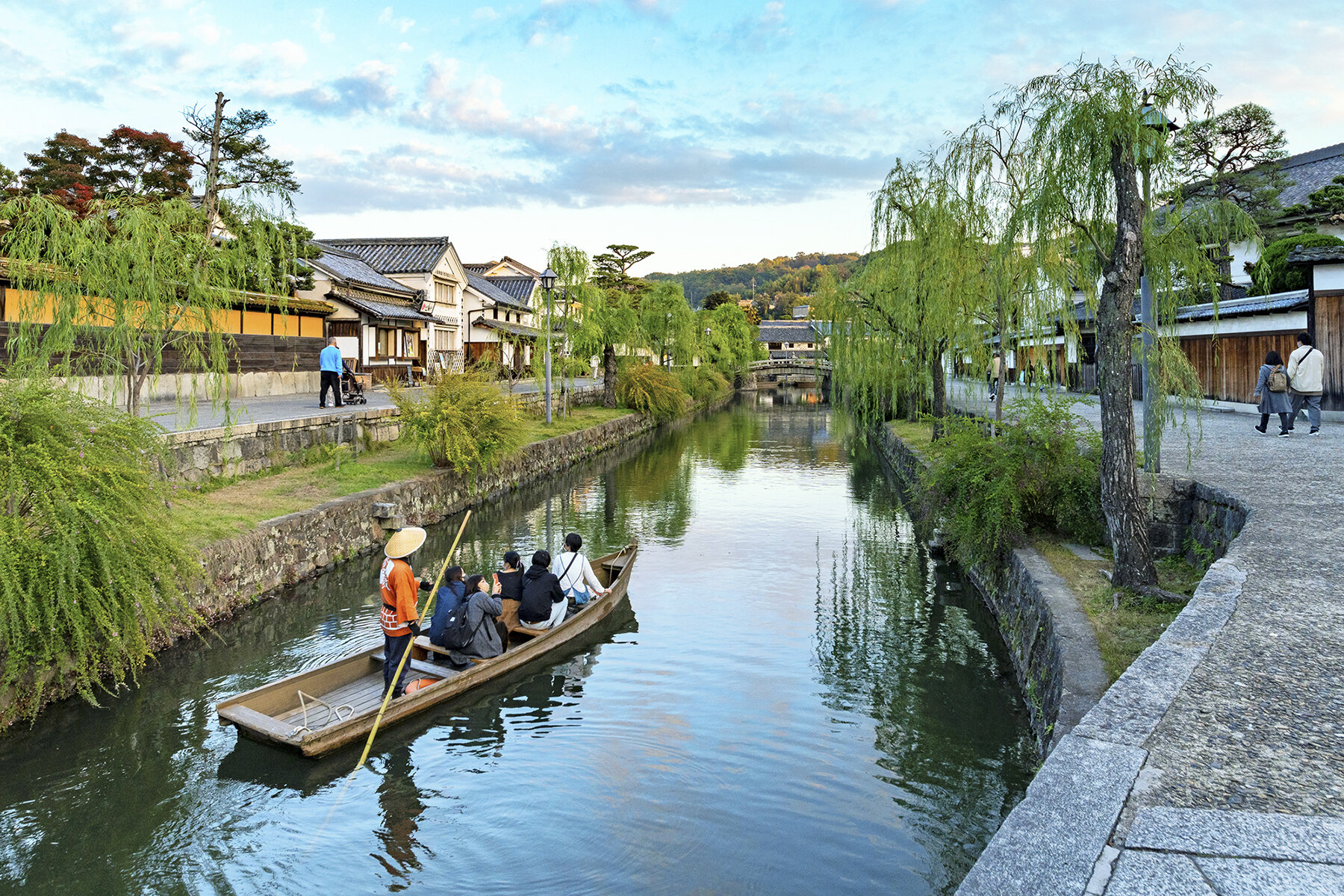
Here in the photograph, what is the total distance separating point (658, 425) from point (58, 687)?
Answer: 105 feet

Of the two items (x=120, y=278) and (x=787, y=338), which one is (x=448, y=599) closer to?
(x=120, y=278)

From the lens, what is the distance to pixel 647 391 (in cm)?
3534

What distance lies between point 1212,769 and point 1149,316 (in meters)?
5.64

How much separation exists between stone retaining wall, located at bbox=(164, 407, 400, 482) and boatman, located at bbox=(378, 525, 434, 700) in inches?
116

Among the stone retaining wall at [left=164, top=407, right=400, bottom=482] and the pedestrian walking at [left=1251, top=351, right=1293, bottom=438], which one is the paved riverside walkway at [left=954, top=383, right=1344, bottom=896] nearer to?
the stone retaining wall at [left=164, top=407, right=400, bottom=482]

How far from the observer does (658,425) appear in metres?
39.4

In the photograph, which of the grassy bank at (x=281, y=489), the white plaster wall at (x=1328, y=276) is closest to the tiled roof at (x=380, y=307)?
the grassy bank at (x=281, y=489)

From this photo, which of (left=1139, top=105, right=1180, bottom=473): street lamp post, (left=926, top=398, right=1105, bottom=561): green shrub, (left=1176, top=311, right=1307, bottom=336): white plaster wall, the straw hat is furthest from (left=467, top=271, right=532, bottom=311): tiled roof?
(left=1139, top=105, right=1180, bottom=473): street lamp post

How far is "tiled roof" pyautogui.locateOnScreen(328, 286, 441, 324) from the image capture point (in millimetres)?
30278

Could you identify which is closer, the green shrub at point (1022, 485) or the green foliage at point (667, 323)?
the green shrub at point (1022, 485)

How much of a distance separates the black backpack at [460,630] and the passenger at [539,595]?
125cm

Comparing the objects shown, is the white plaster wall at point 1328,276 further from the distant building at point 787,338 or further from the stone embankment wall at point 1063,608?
the distant building at point 787,338

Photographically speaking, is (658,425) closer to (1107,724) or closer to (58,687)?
(58,687)

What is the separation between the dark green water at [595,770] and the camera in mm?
5715
